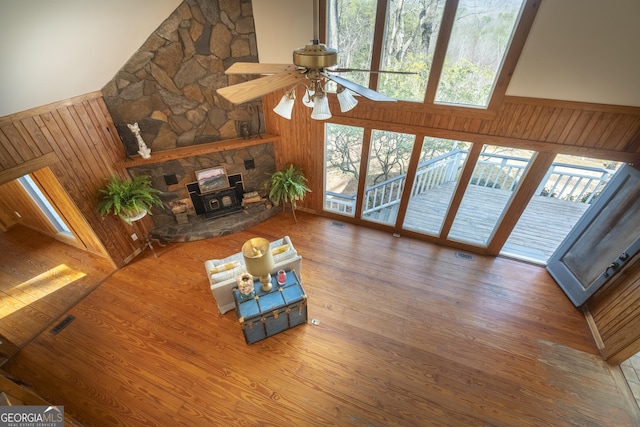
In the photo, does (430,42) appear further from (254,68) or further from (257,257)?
(257,257)

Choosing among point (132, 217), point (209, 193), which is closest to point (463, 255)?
point (209, 193)

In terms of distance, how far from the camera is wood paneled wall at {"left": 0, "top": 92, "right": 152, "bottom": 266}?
2.96 metres

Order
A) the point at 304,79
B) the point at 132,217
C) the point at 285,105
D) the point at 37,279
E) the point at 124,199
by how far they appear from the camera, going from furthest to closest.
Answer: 1. the point at 37,279
2. the point at 132,217
3. the point at 124,199
4. the point at 285,105
5. the point at 304,79

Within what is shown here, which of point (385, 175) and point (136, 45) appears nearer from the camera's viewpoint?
point (136, 45)

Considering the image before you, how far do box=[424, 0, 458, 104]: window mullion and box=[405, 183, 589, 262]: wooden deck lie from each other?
180 centimetres

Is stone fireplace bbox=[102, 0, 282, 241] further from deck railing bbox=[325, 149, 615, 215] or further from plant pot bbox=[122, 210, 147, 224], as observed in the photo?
deck railing bbox=[325, 149, 615, 215]

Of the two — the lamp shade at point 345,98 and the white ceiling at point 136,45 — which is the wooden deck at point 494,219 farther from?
the lamp shade at point 345,98

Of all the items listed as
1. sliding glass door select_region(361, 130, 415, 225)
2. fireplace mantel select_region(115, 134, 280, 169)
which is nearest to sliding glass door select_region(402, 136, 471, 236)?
sliding glass door select_region(361, 130, 415, 225)

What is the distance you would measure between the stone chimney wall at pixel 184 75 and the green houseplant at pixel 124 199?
62 centimetres

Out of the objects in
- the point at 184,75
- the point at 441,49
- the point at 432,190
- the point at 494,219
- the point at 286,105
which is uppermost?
the point at 441,49

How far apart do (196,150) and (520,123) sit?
463 centimetres

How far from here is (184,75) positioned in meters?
3.95

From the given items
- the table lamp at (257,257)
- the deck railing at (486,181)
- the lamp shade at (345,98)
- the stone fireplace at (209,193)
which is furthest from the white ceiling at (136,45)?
the table lamp at (257,257)

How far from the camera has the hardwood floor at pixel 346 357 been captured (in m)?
2.81
